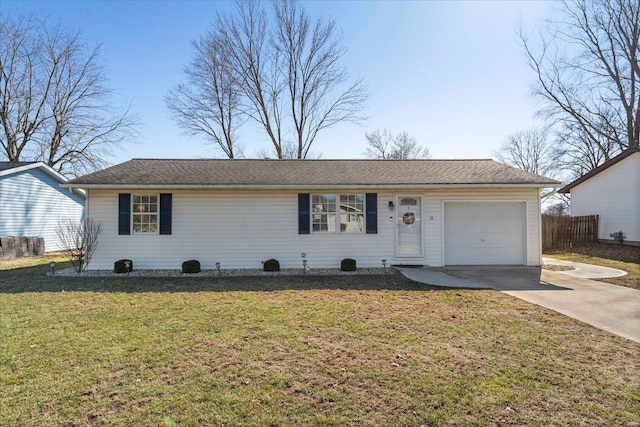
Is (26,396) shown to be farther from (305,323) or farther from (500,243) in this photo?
(500,243)

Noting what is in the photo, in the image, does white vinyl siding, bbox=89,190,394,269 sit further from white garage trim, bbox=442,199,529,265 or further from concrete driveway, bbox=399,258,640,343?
white garage trim, bbox=442,199,529,265

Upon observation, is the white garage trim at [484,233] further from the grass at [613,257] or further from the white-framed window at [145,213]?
the white-framed window at [145,213]

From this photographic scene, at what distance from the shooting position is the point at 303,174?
36.7 feet

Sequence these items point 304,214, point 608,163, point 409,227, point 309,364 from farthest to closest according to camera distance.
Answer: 1. point 608,163
2. point 409,227
3. point 304,214
4. point 309,364

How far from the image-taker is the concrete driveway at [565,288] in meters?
5.30

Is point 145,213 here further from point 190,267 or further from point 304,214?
point 304,214

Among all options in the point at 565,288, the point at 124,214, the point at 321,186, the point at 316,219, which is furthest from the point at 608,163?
the point at 124,214

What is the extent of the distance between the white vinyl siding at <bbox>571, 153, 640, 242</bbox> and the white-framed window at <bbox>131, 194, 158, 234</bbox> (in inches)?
783

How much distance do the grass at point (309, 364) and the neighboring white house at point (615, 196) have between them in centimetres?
1394

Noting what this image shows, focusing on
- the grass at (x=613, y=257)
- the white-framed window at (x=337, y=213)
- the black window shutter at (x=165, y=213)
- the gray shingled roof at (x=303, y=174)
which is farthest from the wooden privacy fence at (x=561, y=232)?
the black window shutter at (x=165, y=213)

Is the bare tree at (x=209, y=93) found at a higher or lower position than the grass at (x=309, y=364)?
higher

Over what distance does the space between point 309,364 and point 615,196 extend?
63.1 ft

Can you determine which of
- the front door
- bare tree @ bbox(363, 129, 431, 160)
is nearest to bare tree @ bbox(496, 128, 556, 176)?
bare tree @ bbox(363, 129, 431, 160)

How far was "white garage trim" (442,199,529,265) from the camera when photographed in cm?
1072
